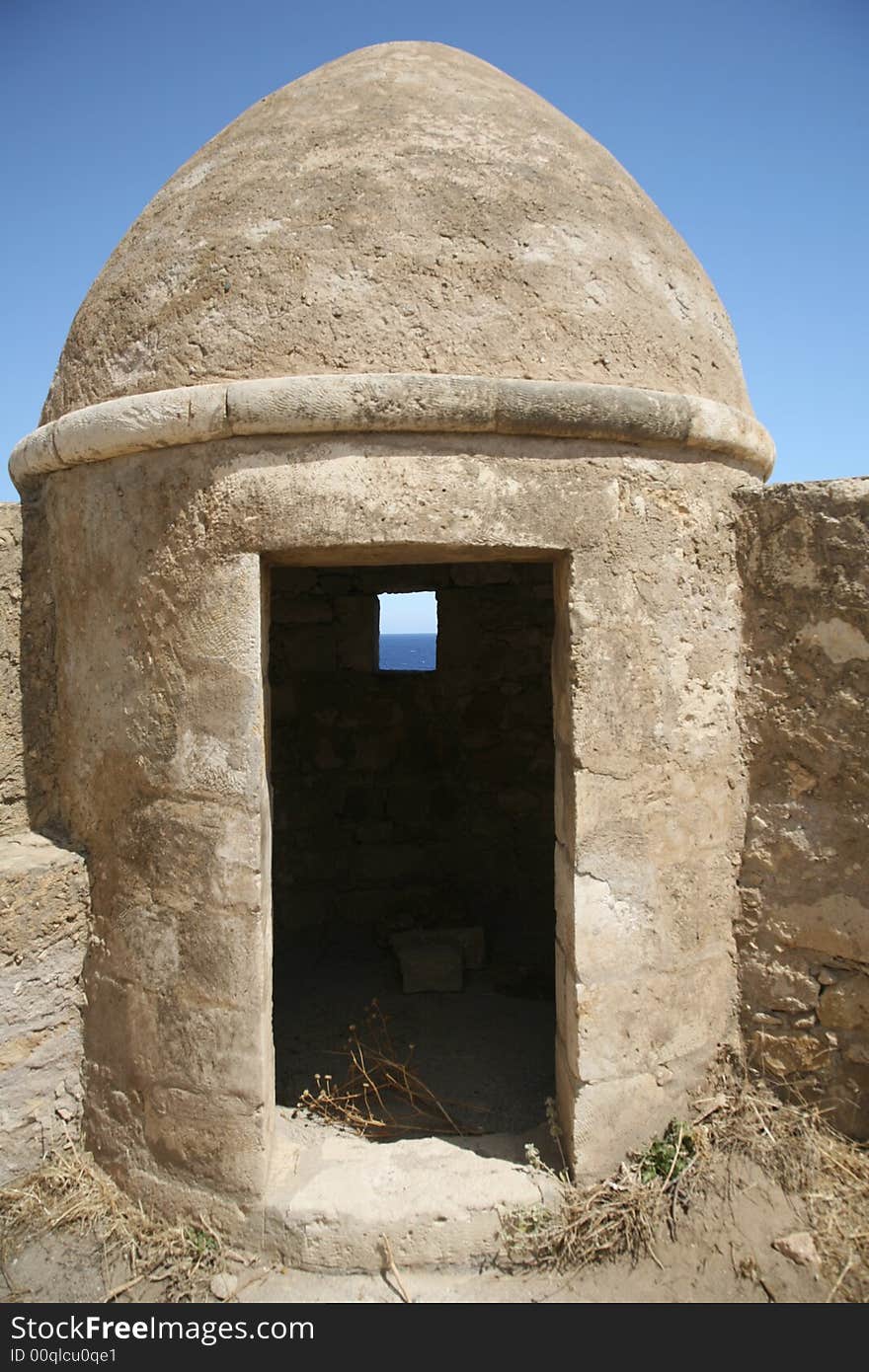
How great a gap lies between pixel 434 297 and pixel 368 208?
Answer: 1.32ft

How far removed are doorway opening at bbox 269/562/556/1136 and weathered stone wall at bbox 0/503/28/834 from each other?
7.70 feet

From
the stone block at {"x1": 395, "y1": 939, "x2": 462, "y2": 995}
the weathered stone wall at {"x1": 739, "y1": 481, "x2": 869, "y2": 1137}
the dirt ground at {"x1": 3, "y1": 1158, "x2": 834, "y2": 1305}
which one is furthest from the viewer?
the stone block at {"x1": 395, "y1": 939, "x2": 462, "y2": 995}

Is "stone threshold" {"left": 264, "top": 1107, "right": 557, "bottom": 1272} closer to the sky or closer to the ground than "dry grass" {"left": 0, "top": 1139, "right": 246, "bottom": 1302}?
closer to the sky

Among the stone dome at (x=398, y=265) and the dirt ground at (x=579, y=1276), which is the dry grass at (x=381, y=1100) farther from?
the stone dome at (x=398, y=265)

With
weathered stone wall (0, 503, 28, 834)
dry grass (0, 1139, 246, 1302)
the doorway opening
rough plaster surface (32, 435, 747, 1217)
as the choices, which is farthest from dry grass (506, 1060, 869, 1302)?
the doorway opening

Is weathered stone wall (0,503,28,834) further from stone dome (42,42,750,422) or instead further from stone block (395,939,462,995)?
stone block (395,939,462,995)

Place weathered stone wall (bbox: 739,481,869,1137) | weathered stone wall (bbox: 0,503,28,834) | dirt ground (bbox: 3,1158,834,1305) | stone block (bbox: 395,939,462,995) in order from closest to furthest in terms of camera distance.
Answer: dirt ground (bbox: 3,1158,834,1305), weathered stone wall (bbox: 739,481,869,1137), weathered stone wall (bbox: 0,503,28,834), stone block (bbox: 395,939,462,995)

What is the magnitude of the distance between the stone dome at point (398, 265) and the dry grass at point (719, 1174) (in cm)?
243

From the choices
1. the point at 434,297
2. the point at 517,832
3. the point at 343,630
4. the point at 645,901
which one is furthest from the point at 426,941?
the point at 434,297

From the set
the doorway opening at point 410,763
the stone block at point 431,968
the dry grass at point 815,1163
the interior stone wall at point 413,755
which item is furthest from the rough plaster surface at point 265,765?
the interior stone wall at point 413,755

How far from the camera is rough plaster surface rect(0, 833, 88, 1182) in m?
2.99

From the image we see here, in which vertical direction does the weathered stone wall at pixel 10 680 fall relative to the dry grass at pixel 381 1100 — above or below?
above

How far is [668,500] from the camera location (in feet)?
9.49

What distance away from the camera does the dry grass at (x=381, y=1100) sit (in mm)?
3340
